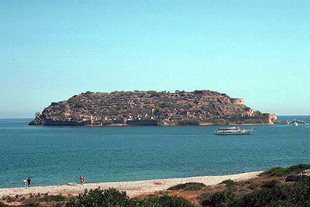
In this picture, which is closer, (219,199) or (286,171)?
(219,199)

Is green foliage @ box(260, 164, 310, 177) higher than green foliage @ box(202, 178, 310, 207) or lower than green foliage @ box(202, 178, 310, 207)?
lower

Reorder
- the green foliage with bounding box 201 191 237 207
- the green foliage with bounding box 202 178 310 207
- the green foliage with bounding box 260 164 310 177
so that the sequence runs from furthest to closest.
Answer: the green foliage with bounding box 260 164 310 177
the green foliage with bounding box 201 191 237 207
the green foliage with bounding box 202 178 310 207

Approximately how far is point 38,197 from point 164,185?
1142 cm

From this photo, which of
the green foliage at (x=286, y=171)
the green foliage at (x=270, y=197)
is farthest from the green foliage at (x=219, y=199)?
the green foliage at (x=286, y=171)

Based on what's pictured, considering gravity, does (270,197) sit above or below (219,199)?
above

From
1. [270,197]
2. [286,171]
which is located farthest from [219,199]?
[286,171]

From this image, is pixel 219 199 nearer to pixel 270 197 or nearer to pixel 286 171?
pixel 270 197

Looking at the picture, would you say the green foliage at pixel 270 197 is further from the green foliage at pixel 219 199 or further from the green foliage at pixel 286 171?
the green foliage at pixel 286 171

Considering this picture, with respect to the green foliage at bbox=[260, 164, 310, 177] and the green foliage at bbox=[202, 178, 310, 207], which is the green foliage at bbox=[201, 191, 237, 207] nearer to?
the green foliage at bbox=[202, 178, 310, 207]

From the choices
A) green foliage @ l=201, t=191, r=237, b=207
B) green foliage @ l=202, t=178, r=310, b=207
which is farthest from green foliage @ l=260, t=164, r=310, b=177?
green foliage @ l=202, t=178, r=310, b=207

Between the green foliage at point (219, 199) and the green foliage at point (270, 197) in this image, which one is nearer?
Answer: the green foliage at point (270, 197)

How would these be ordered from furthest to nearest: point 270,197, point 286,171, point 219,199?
point 286,171, point 219,199, point 270,197

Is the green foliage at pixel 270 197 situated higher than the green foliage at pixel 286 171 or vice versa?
the green foliage at pixel 270 197

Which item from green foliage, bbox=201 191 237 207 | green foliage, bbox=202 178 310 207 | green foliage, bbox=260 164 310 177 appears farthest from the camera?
green foliage, bbox=260 164 310 177
